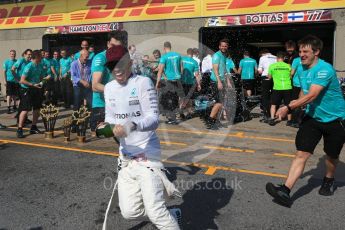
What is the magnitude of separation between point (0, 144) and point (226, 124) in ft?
18.0

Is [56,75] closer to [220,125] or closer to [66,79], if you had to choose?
[66,79]

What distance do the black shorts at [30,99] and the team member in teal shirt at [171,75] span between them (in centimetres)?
321

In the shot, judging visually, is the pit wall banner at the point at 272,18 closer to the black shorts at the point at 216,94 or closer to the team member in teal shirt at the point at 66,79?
the black shorts at the point at 216,94

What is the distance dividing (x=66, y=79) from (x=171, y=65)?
526 centimetres

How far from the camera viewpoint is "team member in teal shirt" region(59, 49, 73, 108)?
13609mm

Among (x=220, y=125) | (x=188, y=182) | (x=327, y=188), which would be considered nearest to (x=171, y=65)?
(x=220, y=125)

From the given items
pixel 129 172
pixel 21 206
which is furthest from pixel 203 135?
pixel 129 172

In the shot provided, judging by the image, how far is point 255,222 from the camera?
4074 mm

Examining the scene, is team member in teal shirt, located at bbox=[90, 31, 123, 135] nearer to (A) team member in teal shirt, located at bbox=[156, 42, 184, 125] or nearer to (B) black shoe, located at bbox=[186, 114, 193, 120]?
(A) team member in teal shirt, located at bbox=[156, 42, 184, 125]

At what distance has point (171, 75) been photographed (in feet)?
33.9

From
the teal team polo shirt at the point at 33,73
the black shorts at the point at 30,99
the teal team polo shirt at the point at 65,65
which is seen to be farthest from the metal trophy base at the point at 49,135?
the teal team polo shirt at the point at 65,65

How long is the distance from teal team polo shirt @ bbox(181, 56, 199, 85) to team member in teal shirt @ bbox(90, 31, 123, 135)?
12.0 feet

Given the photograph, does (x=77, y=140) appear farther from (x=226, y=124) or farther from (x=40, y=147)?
(x=226, y=124)

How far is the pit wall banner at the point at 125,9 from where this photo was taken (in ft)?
42.2
